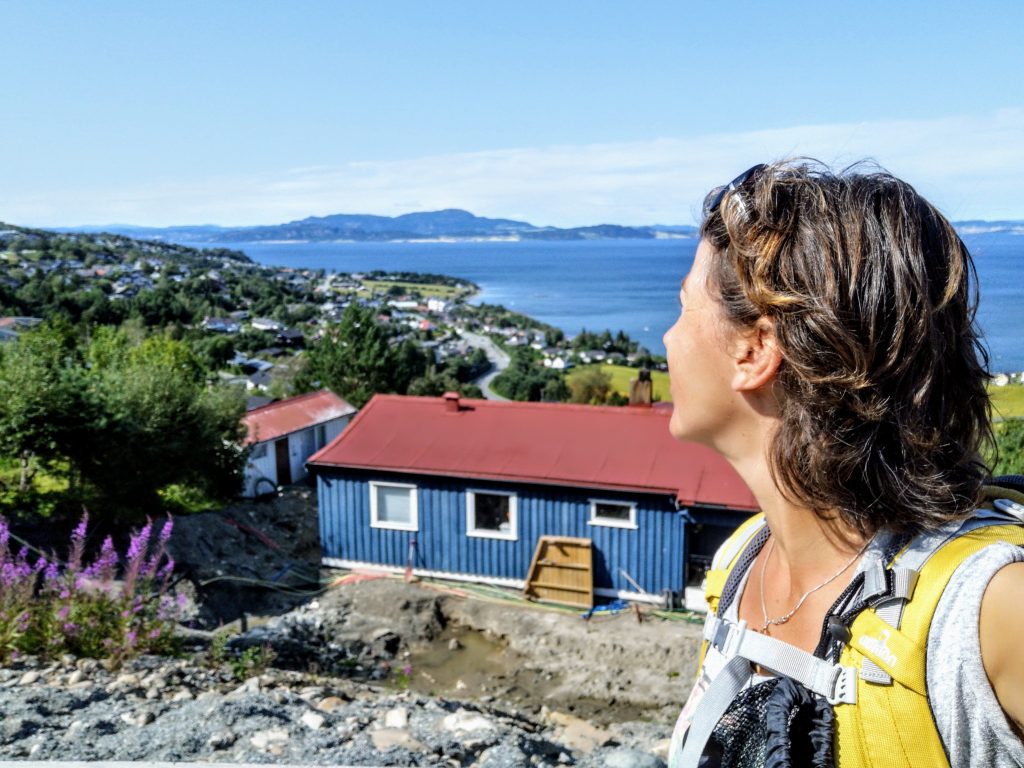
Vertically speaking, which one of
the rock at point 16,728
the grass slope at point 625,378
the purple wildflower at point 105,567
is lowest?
the grass slope at point 625,378

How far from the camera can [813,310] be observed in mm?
1153

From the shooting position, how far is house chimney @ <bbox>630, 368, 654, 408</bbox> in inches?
545

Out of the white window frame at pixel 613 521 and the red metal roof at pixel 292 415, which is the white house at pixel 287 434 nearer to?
the red metal roof at pixel 292 415

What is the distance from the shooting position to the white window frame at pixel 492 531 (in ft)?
41.0

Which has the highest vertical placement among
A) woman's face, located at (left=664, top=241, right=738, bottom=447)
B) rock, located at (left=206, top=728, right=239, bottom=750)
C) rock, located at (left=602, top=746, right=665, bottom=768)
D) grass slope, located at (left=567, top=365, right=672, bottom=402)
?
woman's face, located at (left=664, top=241, right=738, bottom=447)

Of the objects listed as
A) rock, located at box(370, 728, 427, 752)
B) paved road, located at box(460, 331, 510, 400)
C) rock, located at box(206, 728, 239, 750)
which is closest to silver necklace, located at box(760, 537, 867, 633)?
rock, located at box(370, 728, 427, 752)

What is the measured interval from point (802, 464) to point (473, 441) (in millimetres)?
12002

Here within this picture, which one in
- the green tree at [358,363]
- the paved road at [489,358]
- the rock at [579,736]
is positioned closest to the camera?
the rock at [579,736]

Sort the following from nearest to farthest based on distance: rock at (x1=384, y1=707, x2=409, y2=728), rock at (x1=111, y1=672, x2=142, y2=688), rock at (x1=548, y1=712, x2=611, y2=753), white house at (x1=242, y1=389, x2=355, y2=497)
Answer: rock at (x1=384, y1=707, x2=409, y2=728)
rock at (x1=111, y1=672, x2=142, y2=688)
rock at (x1=548, y1=712, x2=611, y2=753)
white house at (x1=242, y1=389, x2=355, y2=497)

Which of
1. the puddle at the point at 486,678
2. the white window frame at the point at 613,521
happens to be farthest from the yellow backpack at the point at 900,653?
the white window frame at the point at 613,521

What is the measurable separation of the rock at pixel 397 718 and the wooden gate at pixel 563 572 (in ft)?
22.7

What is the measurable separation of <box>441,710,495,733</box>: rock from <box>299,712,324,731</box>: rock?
0.77 meters

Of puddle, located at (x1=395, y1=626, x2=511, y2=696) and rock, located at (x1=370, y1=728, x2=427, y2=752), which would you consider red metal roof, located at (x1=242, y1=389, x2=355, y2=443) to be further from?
rock, located at (x1=370, y1=728, x2=427, y2=752)

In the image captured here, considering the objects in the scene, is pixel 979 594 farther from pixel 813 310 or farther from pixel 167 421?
pixel 167 421
